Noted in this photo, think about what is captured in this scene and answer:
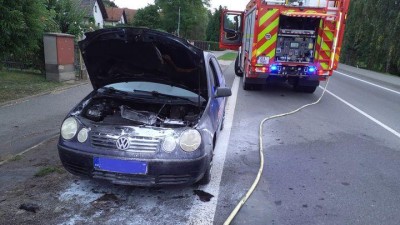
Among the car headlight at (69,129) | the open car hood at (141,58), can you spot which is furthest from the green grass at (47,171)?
the open car hood at (141,58)

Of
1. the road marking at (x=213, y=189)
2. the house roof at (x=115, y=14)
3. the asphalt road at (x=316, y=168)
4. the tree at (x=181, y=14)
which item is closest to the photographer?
the road marking at (x=213, y=189)

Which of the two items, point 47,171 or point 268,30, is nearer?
point 47,171

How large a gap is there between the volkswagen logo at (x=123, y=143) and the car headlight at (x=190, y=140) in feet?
1.82

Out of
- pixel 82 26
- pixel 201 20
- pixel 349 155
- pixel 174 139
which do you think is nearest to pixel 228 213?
pixel 174 139

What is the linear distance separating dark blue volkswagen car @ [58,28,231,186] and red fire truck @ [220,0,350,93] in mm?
5435

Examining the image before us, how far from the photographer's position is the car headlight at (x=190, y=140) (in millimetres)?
3697

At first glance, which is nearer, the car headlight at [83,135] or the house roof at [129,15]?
the car headlight at [83,135]

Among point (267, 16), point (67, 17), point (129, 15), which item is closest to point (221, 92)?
point (267, 16)

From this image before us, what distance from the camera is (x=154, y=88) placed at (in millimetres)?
4844

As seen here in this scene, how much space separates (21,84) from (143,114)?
308 inches

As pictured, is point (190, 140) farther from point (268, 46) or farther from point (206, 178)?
point (268, 46)

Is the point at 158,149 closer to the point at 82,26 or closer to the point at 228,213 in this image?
the point at 228,213

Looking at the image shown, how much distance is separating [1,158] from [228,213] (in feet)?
10.9

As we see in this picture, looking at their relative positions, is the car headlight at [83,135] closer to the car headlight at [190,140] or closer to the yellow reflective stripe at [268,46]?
the car headlight at [190,140]
